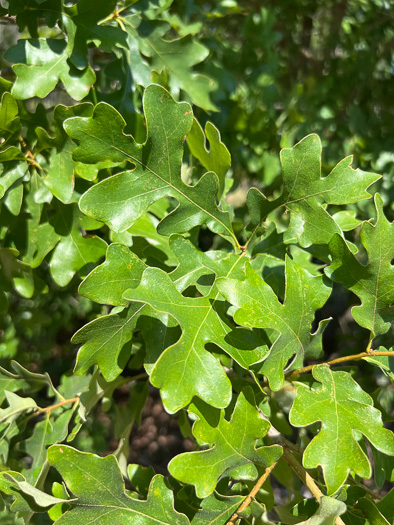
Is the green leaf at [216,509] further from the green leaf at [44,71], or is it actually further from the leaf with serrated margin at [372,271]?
the green leaf at [44,71]

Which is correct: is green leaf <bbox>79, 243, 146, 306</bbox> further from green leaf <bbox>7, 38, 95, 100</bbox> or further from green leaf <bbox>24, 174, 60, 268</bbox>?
green leaf <bbox>7, 38, 95, 100</bbox>

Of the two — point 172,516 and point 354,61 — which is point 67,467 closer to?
point 172,516

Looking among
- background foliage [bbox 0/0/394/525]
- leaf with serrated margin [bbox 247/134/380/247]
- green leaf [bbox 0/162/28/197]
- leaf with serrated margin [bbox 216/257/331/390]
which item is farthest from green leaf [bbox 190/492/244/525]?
green leaf [bbox 0/162/28/197]

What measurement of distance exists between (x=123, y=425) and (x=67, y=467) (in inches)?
22.0

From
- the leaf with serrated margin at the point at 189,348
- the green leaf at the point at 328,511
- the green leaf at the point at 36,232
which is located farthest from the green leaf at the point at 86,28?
Result: the green leaf at the point at 328,511

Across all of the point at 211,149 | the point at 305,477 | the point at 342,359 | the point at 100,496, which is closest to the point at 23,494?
the point at 100,496

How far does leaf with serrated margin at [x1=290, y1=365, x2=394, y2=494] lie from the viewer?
0.88 metres

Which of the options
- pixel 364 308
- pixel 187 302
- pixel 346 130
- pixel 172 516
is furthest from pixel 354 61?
pixel 172 516

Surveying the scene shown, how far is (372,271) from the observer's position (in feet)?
3.35

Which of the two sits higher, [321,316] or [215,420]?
[215,420]

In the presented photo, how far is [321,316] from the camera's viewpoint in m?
3.71

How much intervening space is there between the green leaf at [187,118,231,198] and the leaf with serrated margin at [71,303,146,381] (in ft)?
1.09

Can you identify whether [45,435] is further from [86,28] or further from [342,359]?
[86,28]

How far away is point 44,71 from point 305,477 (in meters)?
0.98
